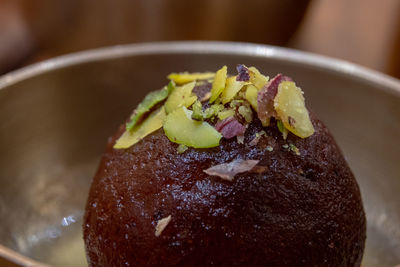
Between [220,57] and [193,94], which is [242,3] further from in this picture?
[193,94]

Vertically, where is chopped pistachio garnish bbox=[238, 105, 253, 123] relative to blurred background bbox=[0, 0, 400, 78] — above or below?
above

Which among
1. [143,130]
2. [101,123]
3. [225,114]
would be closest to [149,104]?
[143,130]

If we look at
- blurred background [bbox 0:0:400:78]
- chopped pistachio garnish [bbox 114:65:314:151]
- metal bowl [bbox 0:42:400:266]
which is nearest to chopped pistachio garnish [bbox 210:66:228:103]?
chopped pistachio garnish [bbox 114:65:314:151]

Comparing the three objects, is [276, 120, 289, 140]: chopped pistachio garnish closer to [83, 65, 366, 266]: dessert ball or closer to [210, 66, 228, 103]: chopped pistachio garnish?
[83, 65, 366, 266]: dessert ball

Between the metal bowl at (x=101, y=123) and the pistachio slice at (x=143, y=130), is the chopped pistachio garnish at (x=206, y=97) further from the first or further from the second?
the metal bowl at (x=101, y=123)

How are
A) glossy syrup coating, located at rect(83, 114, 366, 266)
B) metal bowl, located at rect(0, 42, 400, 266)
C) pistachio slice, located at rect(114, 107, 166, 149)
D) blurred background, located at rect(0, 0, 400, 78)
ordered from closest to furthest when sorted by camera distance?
A: glossy syrup coating, located at rect(83, 114, 366, 266) → pistachio slice, located at rect(114, 107, 166, 149) → metal bowl, located at rect(0, 42, 400, 266) → blurred background, located at rect(0, 0, 400, 78)

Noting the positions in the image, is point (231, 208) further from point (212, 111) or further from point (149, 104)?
point (149, 104)

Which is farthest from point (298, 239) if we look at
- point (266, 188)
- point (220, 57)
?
point (220, 57)
